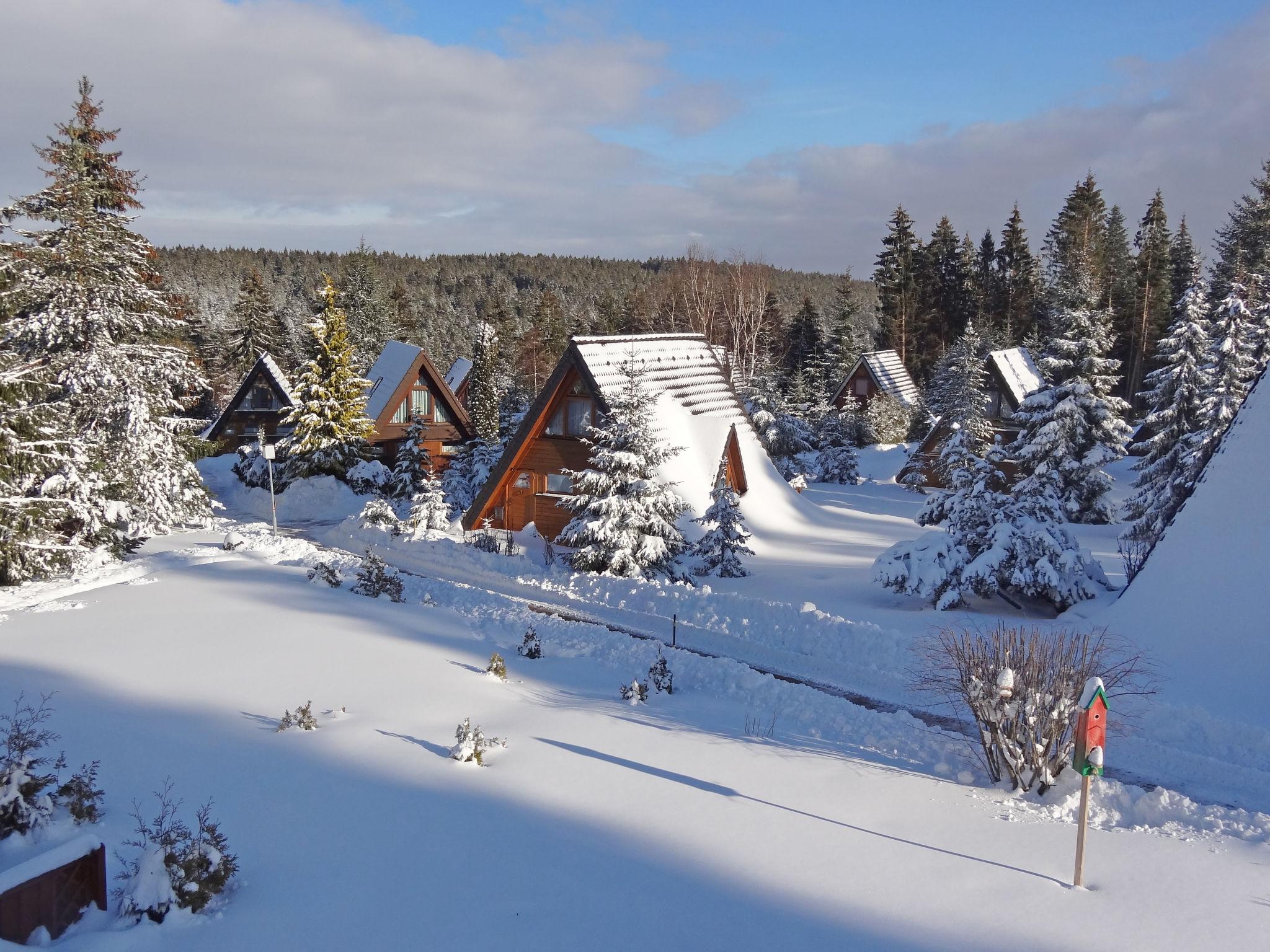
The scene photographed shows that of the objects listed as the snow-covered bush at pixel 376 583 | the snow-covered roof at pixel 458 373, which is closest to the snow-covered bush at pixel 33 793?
the snow-covered bush at pixel 376 583

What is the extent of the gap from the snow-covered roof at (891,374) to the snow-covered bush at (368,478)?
3130 centimetres

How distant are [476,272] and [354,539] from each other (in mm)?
132430

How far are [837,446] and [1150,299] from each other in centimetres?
2736

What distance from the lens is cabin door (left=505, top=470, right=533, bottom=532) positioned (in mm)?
25453

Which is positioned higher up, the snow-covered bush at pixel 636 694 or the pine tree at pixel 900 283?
the pine tree at pixel 900 283

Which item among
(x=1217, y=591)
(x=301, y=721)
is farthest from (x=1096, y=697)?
(x=1217, y=591)

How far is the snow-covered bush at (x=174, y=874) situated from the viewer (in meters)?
6.14

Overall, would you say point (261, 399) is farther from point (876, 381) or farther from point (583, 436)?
point (876, 381)

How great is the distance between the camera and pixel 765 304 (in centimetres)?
6172

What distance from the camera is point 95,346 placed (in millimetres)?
22766

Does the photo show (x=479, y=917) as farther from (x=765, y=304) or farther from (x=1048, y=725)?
(x=765, y=304)

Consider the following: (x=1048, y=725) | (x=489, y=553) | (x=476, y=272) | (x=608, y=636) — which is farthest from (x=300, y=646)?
(x=476, y=272)

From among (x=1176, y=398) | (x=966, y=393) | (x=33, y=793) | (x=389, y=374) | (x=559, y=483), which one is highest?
(x=1176, y=398)

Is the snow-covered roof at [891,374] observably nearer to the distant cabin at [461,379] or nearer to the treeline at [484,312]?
the treeline at [484,312]
